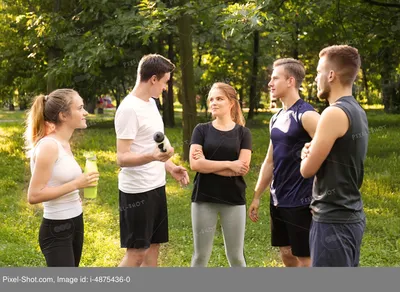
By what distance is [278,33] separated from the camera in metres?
8.61

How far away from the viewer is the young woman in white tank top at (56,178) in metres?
3.49

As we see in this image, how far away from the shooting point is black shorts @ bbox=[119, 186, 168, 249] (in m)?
4.29

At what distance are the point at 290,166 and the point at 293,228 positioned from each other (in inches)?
17.8

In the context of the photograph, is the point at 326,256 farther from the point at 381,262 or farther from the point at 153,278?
the point at 381,262

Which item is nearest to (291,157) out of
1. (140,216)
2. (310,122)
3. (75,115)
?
(310,122)

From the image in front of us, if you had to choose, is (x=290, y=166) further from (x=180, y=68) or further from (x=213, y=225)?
(x=180, y=68)

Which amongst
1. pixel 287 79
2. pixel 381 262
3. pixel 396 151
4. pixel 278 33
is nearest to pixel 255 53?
pixel 396 151

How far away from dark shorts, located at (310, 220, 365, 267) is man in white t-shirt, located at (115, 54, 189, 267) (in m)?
1.42

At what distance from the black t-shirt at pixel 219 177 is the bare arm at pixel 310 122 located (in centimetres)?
68

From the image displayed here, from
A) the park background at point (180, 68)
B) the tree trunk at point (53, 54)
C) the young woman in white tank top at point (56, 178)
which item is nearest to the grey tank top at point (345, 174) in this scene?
the young woman in white tank top at point (56, 178)

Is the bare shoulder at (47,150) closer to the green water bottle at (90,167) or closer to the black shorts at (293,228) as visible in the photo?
the green water bottle at (90,167)

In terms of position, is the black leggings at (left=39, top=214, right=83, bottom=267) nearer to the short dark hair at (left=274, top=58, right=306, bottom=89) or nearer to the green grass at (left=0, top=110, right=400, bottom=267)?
the short dark hair at (left=274, top=58, right=306, bottom=89)

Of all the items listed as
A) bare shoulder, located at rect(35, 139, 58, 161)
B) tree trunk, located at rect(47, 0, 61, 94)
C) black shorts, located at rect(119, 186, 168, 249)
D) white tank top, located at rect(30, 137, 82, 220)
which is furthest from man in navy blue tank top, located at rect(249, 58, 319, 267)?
tree trunk, located at rect(47, 0, 61, 94)

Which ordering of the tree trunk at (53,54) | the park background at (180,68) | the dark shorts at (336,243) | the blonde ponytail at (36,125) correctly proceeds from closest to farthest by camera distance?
the dark shorts at (336,243)
the blonde ponytail at (36,125)
the park background at (180,68)
the tree trunk at (53,54)
